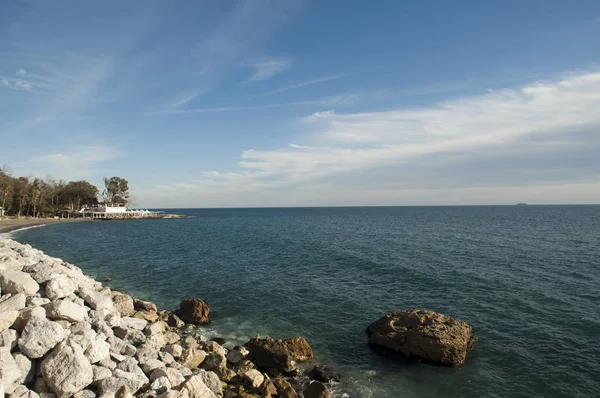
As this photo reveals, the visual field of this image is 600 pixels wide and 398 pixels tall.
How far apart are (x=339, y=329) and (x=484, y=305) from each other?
11258 mm

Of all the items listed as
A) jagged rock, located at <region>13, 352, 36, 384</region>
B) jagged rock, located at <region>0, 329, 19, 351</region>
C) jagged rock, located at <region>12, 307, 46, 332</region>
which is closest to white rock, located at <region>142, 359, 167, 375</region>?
jagged rock, located at <region>13, 352, 36, 384</region>

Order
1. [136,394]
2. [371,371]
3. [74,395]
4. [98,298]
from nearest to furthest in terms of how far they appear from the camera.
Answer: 1. [74,395]
2. [136,394]
3. [371,371]
4. [98,298]

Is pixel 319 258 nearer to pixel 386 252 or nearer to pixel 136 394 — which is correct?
pixel 386 252

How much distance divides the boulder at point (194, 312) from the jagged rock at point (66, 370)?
1145 cm

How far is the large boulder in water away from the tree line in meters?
127

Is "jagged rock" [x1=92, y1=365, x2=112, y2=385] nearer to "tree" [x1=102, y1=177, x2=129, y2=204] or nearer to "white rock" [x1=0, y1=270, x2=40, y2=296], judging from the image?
"white rock" [x1=0, y1=270, x2=40, y2=296]

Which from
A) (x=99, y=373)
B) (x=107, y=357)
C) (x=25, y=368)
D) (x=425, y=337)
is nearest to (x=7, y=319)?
(x=25, y=368)

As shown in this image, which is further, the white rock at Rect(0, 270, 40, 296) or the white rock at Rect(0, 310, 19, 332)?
the white rock at Rect(0, 270, 40, 296)

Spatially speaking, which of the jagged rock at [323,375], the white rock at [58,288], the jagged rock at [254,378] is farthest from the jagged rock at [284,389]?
the white rock at [58,288]

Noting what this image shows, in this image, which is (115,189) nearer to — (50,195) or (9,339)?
(50,195)

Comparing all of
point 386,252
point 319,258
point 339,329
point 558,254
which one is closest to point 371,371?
point 339,329

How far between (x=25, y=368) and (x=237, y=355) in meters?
8.61

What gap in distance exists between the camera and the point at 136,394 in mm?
11484

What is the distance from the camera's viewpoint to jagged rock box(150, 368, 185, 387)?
493 inches
